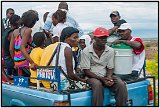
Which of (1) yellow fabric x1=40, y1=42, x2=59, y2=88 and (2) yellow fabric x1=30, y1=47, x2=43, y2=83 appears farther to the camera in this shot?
(2) yellow fabric x1=30, y1=47, x2=43, y2=83

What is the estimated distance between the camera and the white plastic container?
198 inches

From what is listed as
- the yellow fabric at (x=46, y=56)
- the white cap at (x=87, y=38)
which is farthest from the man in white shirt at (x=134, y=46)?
the white cap at (x=87, y=38)

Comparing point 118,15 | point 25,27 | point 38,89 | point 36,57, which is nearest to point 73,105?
point 38,89

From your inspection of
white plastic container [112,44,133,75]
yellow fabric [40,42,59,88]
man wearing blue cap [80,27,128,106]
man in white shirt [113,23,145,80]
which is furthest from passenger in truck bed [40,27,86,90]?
man in white shirt [113,23,145,80]

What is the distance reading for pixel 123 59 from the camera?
5.01 meters

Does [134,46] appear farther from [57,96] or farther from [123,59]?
[57,96]

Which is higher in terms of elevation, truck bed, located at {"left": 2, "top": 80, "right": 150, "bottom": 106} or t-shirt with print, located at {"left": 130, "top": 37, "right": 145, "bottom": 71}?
t-shirt with print, located at {"left": 130, "top": 37, "right": 145, "bottom": 71}

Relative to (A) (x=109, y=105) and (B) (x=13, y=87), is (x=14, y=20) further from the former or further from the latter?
(A) (x=109, y=105)

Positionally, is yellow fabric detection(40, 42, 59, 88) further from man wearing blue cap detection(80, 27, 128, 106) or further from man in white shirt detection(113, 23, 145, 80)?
man in white shirt detection(113, 23, 145, 80)

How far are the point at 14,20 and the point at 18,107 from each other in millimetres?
1700

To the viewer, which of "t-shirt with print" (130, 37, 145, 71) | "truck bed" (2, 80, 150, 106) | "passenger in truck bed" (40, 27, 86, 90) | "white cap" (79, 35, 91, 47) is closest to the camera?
"truck bed" (2, 80, 150, 106)

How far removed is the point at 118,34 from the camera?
5.55m

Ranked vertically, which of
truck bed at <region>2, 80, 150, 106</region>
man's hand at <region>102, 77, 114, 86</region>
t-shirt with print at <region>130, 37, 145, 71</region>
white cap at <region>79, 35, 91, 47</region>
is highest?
white cap at <region>79, 35, 91, 47</region>

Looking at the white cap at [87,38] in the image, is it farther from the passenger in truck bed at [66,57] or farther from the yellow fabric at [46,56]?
the yellow fabric at [46,56]
